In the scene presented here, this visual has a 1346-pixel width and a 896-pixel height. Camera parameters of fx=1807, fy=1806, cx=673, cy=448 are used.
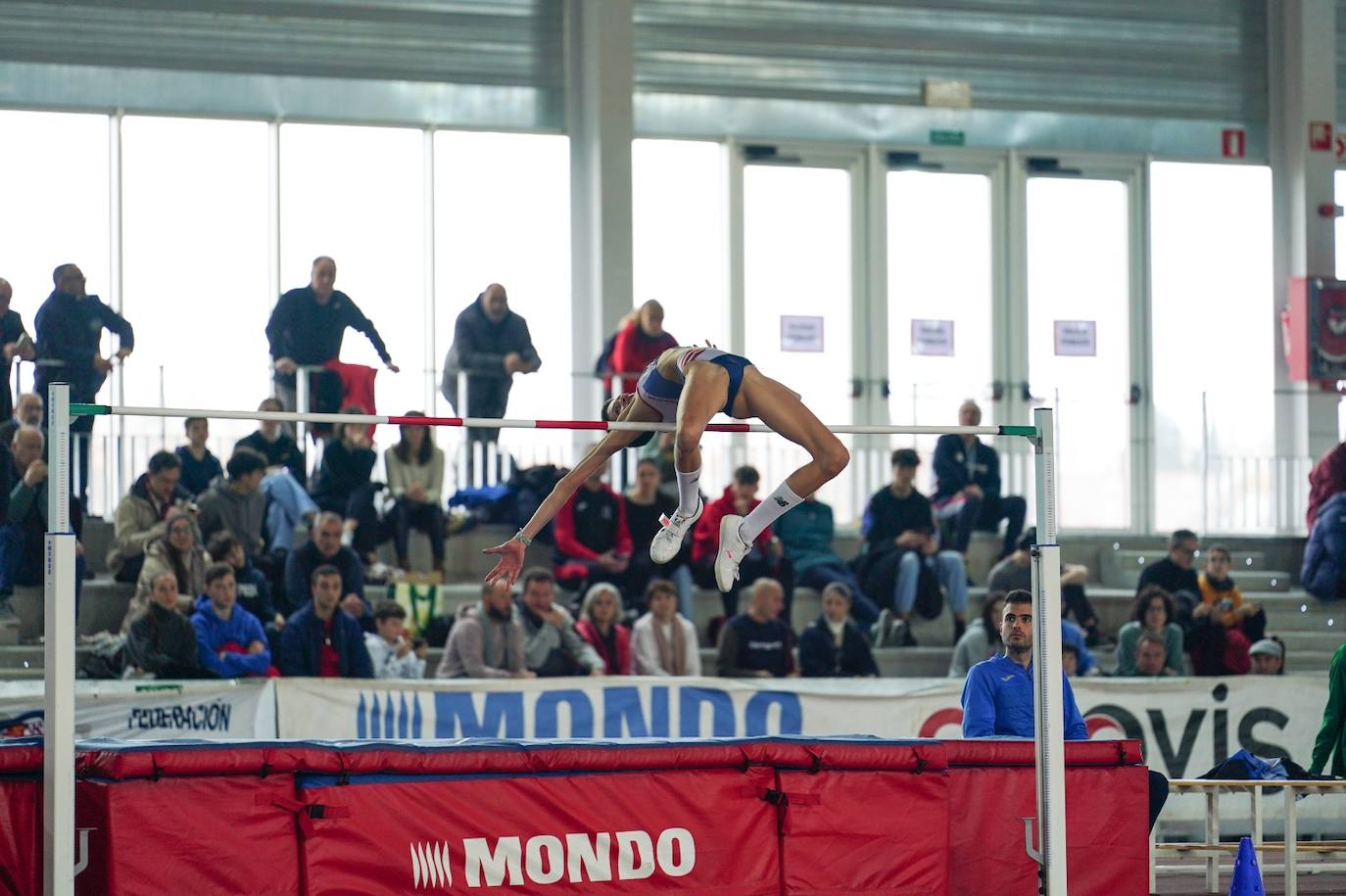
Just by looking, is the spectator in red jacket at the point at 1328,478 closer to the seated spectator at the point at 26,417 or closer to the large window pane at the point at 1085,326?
the large window pane at the point at 1085,326

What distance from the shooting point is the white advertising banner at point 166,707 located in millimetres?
9625

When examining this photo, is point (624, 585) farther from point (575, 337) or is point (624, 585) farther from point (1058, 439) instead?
point (1058, 439)

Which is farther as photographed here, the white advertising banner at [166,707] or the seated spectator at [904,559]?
the seated spectator at [904,559]

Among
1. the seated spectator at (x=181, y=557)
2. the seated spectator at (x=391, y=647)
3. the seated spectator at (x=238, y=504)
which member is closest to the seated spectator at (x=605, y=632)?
the seated spectator at (x=391, y=647)

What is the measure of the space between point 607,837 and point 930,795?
1.37 m

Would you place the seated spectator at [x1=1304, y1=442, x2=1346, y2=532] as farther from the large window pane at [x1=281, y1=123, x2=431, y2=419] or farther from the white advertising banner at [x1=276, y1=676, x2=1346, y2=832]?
the large window pane at [x1=281, y1=123, x2=431, y2=419]

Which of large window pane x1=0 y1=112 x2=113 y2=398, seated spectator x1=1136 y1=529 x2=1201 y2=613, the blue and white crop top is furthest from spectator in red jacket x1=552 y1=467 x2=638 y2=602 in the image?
large window pane x1=0 y1=112 x2=113 y2=398

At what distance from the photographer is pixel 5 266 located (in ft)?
48.1

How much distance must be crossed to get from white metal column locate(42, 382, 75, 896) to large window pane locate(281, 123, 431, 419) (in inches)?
342

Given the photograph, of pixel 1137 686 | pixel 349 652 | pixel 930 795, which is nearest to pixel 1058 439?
pixel 1137 686

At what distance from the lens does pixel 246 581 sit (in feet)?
36.2

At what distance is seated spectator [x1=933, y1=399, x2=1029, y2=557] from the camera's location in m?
13.7

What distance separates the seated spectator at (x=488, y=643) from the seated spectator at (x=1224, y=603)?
15.7 ft

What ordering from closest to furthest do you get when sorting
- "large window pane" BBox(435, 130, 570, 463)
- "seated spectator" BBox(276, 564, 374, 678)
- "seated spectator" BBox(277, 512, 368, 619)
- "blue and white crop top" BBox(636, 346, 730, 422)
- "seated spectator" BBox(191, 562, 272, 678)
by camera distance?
"blue and white crop top" BBox(636, 346, 730, 422) → "seated spectator" BBox(191, 562, 272, 678) → "seated spectator" BBox(276, 564, 374, 678) → "seated spectator" BBox(277, 512, 368, 619) → "large window pane" BBox(435, 130, 570, 463)
